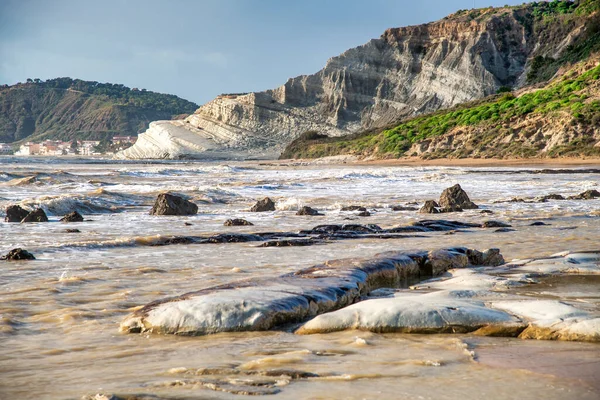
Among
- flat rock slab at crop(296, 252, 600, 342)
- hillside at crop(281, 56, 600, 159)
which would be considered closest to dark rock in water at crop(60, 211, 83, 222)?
flat rock slab at crop(296, 252, 600, 342)

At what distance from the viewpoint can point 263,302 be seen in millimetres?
5020

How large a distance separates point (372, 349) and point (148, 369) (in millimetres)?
1260

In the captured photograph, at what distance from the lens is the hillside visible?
157ft

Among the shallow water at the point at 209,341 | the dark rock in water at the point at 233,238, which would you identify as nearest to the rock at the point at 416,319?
the shallow water at the point at 209,341

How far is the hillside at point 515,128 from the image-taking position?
4788cm

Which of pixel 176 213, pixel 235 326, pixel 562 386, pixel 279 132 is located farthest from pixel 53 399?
pixel 279 132

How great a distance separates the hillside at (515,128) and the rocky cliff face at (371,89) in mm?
33503

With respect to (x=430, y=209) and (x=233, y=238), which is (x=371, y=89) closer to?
(x=430, y=209)

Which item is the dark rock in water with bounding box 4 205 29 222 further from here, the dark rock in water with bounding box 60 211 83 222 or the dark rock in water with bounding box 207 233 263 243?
the dark rock in water with bounding box 207 233 263 243

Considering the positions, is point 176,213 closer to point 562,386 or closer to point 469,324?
point 469,324

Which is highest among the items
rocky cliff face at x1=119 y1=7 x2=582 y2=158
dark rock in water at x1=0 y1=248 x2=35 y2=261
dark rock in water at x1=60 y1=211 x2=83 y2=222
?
rocky cliff face at x1=119 y1=7 x2=582 y2=158

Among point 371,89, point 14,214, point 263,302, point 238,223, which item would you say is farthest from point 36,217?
point 371,89

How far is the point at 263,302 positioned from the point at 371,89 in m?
109

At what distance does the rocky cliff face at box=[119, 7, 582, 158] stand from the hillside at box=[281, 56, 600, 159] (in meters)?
33.5
